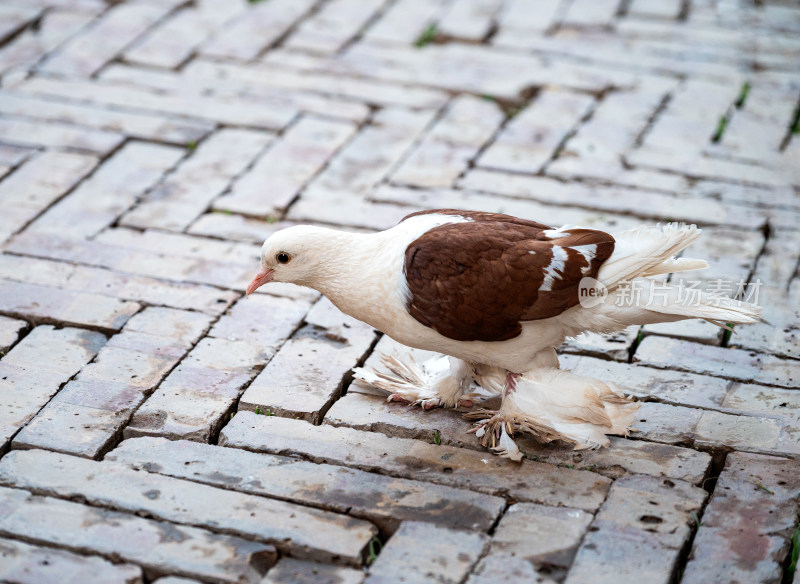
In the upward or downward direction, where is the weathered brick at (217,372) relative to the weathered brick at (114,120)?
downward

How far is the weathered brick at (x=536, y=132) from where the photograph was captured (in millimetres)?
5125

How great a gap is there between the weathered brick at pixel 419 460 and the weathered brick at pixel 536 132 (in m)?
2.19

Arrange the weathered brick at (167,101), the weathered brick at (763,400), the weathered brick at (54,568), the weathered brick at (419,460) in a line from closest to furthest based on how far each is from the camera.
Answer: the weathered brick at (54,568), the weathered brick at (419,460), the weathered brick at (763,400), the weathered brick at (167,101)

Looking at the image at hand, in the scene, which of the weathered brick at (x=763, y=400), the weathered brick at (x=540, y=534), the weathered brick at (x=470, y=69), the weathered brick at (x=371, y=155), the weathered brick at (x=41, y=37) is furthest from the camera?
the weathered brick at (x=41, y=37)

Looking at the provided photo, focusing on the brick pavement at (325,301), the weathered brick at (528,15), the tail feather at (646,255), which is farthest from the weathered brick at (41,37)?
the tail feather at (646,255)

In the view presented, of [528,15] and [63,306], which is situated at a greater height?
[63,306]

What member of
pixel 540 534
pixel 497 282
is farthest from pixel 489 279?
pixel 540 534

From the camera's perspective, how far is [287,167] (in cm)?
509

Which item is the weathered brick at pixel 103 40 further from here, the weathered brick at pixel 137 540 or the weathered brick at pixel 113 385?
the weathered brick at pixel 137 540

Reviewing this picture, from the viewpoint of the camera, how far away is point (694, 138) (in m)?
5.32

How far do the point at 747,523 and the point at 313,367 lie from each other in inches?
62.8

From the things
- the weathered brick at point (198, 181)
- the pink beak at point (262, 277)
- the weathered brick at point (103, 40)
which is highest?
the weathered brick at point (103, 40)

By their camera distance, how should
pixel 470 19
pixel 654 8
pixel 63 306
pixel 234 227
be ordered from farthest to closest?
pixel 654 8 < pixel 470 19 < pixel 234 227 < pixel 63 306

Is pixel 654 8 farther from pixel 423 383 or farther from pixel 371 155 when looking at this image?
pixel 423 383
